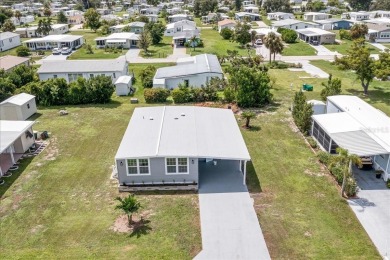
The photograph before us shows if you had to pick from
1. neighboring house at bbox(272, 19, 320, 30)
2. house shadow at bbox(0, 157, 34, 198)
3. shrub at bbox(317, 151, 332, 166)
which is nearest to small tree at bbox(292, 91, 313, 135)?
shrub at bbox(317, 151, 332, 166)

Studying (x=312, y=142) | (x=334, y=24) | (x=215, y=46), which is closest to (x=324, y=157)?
(x=312, y=142)

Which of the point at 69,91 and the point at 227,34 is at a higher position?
the point at 227,34

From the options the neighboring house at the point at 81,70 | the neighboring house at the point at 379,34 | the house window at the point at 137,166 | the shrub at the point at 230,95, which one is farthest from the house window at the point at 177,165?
the neighboring house at the point at 379,34

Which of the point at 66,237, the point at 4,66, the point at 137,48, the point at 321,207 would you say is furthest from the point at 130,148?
the point at 137,48

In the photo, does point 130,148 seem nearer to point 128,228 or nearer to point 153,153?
point 153,153

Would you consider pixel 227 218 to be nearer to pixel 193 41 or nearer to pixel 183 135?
pixel 183 135
